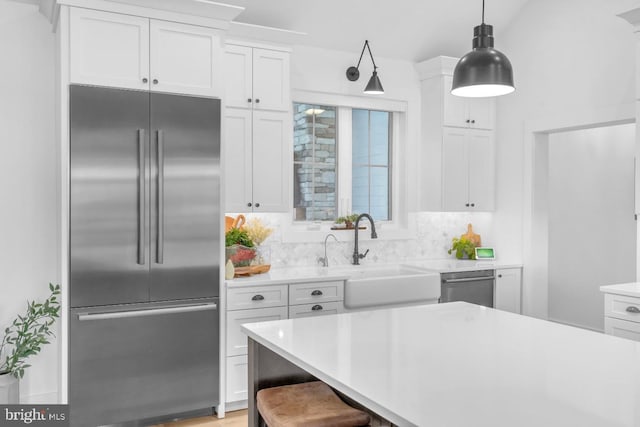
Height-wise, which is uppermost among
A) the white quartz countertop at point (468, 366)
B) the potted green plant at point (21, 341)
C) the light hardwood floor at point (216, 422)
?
the white quartz countertop at point (468, 366)

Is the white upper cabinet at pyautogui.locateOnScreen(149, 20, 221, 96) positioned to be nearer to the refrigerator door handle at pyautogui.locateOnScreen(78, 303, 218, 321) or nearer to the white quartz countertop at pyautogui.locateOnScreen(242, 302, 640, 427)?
the refrigerator door handle at pyautogui.locateOnScreen(78, 303, 218, 321)

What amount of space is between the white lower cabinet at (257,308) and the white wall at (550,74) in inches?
81.3

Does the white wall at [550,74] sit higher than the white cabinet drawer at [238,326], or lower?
higher

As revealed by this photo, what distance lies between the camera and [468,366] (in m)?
1.73

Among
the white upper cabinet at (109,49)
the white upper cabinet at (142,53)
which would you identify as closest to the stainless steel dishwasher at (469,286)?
the white upper cabinet at (142,53)

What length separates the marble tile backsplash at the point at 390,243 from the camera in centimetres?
446

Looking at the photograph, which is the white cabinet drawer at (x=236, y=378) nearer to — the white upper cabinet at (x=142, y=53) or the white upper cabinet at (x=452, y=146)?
the white upper cabinet at (x=142, y=53)

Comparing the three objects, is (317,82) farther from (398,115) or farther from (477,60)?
(477,60)

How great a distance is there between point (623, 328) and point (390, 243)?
6.73ft

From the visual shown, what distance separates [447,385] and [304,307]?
240 cm

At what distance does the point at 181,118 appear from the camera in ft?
11.4

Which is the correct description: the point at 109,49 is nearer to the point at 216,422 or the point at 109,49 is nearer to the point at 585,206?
the point at 216,422

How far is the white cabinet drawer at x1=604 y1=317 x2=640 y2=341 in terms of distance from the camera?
335 centimetres

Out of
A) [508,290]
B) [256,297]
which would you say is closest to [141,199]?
[256,297]
